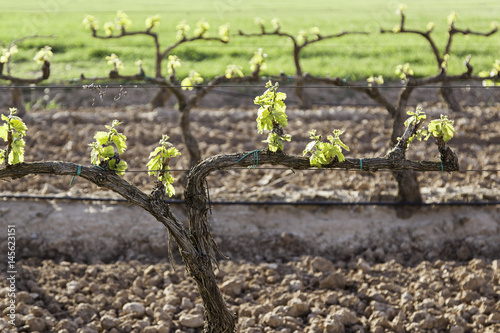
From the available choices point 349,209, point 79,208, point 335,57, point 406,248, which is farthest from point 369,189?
point 335,57

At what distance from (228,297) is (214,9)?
58.9ft

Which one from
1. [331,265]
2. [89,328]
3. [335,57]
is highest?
[335,57]

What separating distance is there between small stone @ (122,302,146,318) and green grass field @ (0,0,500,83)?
6.95m

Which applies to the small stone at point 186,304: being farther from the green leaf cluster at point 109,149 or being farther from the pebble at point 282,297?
the green leaf cluster at point 109,149

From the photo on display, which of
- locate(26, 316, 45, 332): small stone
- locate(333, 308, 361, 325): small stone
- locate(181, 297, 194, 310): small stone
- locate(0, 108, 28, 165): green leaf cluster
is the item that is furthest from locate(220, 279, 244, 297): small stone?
locate(0, 108, 28, 165): green leaf cluster

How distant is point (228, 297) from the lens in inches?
204

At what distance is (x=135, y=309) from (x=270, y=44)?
10.3m

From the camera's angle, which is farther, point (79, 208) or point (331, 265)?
point (79, 208)

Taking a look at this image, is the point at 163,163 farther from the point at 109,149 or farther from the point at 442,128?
the point at 442,128

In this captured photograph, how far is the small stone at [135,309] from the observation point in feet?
16.2

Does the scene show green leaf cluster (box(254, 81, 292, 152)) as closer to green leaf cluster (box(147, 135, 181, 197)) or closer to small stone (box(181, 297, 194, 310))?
green leaf cluster (box(147, 135, 181, 197))

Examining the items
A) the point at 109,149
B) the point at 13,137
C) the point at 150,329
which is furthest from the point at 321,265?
the point at 13,137

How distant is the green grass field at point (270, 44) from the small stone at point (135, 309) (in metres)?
6.95

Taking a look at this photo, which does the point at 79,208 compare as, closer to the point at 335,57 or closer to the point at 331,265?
the point at 331,265
